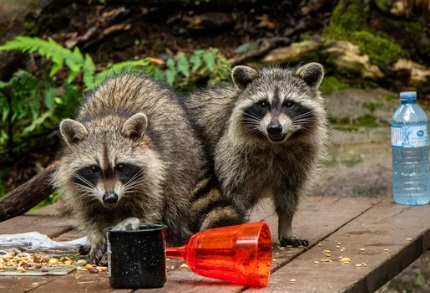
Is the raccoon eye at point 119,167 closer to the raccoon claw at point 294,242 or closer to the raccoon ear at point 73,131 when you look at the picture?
the raccoon ear at point 73,131

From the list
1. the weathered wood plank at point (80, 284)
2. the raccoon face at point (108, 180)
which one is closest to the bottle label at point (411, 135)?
the raccoon face at point (108, 180)

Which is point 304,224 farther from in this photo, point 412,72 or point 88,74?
point 412,72

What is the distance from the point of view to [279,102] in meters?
4.81

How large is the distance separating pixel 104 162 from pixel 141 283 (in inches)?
30.3

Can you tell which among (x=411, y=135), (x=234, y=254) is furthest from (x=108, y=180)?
(x=411, y=135)

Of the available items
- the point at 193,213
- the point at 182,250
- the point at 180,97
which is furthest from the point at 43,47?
the point at 182,250

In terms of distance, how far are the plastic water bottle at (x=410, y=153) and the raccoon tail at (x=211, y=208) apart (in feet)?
4.61

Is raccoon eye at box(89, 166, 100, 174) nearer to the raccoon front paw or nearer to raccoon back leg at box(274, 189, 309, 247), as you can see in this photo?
the raccoon front paw

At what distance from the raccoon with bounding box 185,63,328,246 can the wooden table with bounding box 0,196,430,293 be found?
0.30m

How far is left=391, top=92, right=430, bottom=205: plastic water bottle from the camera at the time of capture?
5.87m

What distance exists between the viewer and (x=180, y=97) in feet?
17.9

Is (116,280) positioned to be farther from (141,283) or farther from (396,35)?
(396,35)

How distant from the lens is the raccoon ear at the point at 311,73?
4.93 m

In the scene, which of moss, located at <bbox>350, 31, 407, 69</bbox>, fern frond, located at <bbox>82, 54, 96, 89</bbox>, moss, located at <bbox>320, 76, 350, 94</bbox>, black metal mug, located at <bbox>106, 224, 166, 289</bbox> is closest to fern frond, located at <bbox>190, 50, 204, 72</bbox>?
fern frond, located at <bbox>82, 54, 96, 89</bbox>
